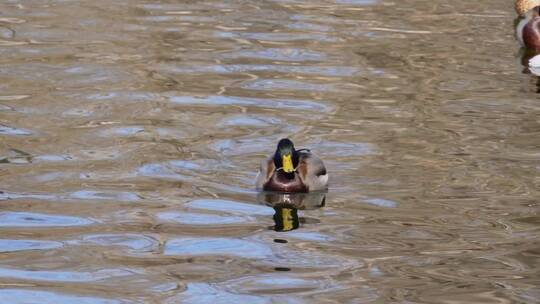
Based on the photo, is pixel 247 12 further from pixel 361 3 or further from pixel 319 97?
pixel 319 97

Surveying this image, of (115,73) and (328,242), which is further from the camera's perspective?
(115,73)

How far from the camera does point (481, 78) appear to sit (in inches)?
592

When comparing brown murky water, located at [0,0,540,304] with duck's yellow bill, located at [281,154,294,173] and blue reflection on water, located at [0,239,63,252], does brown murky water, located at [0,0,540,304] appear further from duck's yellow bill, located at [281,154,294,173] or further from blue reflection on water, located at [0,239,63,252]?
duck's yellow bill, located at [281,154,294,173]

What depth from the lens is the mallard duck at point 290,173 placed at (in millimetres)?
10883

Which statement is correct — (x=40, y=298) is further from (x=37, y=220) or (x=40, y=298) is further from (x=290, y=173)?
(x=290, y=173)

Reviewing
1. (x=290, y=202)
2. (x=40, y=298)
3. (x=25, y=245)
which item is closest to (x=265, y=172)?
(x=290, y=202)

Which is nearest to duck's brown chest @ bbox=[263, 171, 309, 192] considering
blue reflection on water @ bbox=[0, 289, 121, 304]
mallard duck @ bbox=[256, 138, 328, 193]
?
mallard duck @ bbox=[256, 138, 328, 193]

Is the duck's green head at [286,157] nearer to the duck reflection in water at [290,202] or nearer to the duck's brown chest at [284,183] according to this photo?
the duck's brown chest at [284,183]

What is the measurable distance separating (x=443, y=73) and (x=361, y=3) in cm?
416

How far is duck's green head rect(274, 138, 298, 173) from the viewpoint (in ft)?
35.6

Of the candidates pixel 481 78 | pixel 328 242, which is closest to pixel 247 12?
pixel 481 78

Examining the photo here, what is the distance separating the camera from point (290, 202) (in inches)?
429

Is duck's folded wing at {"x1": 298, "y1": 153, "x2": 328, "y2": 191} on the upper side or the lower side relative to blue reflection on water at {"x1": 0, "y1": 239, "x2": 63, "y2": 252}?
upper

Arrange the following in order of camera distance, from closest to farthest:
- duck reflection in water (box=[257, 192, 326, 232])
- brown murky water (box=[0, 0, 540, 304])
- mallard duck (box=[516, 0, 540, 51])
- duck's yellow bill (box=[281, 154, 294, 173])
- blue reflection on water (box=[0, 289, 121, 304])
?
blue reflection on water (box=[0, 289, 121, 304]), brown murky water (box=[0, 0, 540, 304]), duck reflection in water (box=[257, 192, 326, 232]), duck's yellow bill (box=[281, 154, 294, 173]), mallard duck (box=[516, 0, 540, 51])
